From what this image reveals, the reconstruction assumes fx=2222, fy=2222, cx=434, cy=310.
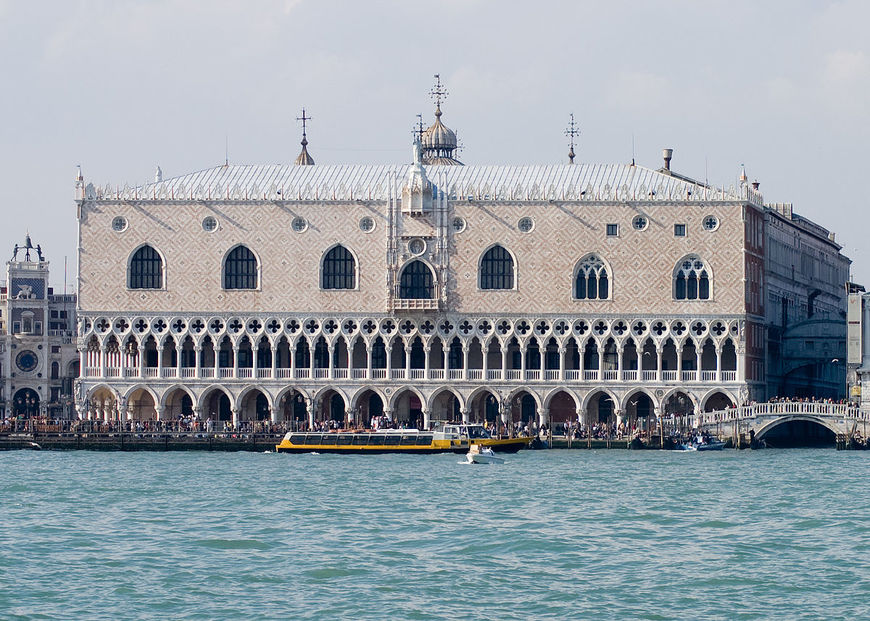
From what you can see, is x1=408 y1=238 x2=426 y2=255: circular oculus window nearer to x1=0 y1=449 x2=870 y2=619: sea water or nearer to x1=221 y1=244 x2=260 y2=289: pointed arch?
x1=221 y1=244 x2=260 y2=289: pointed arch

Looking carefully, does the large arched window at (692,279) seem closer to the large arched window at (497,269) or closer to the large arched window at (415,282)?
the large arched window at (497,269)

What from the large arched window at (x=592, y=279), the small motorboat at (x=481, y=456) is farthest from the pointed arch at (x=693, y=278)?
the small motorboat at (x=481, y=456)

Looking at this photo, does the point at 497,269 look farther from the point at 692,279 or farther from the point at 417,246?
the point at 692,279

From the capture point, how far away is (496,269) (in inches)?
3622

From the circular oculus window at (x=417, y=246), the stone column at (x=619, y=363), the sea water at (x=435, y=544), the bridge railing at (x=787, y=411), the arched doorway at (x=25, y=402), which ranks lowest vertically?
the sea water at (x=435, y=544)

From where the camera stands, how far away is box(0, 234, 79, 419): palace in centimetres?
12188

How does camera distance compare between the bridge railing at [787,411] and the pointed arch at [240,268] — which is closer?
the bridge railing at [787,411]

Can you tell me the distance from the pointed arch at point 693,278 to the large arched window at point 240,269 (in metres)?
17.6

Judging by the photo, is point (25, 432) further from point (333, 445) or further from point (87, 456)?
point (333, 445)

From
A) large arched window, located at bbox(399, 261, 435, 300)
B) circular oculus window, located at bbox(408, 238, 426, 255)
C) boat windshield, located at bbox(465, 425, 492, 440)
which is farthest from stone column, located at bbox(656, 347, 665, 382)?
circular oculus window, located at bbox(408, 238, 426, 255)

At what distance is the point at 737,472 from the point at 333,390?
26899 mm

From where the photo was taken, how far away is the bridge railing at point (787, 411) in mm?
86125

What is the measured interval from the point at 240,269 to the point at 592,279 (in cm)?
1481

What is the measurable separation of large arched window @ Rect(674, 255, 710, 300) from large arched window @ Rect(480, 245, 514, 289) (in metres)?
6.83
